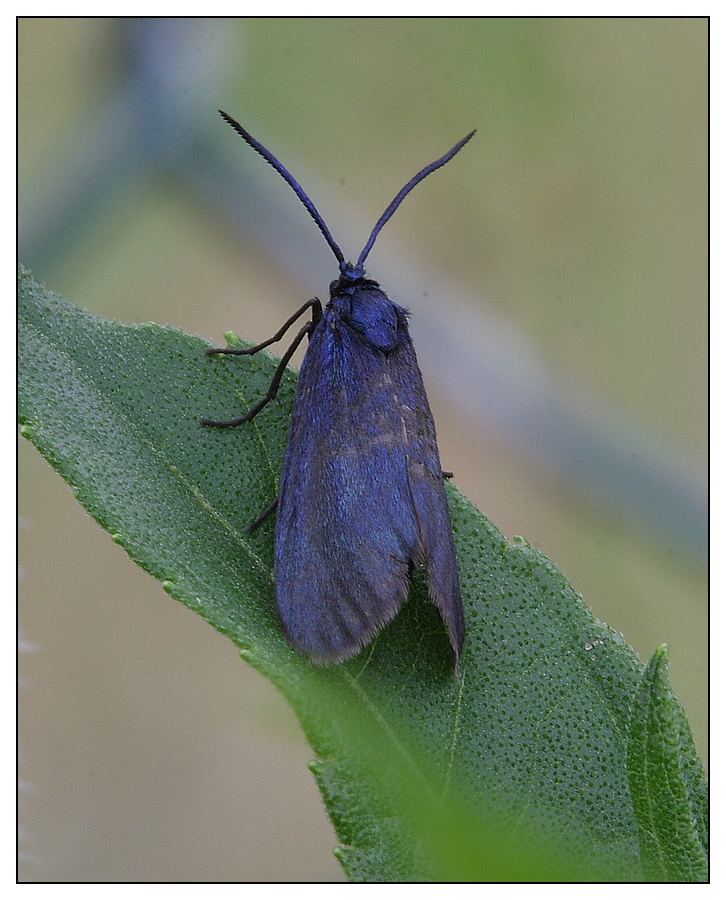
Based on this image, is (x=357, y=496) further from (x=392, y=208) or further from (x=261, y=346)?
(x=392, y=208)

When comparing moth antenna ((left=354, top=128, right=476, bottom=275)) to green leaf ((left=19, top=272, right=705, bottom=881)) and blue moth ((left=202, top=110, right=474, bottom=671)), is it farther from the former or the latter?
green leaf ((left=19, top=272, right=705, bottom=881))

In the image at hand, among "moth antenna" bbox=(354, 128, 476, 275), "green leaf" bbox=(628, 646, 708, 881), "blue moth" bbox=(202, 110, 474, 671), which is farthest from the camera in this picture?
"moth antenna" bbox=(354, 128, 476, 275)

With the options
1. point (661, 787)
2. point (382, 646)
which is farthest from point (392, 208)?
point (661, 787)

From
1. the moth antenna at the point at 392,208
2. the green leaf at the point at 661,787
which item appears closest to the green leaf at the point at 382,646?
the green leaf at the point at 661,787

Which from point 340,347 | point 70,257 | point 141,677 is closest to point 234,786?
point 141,677

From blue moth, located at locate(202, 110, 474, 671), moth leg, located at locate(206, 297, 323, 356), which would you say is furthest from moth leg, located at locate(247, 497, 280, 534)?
moth leg, located at locate(206, 297, 323, 356)

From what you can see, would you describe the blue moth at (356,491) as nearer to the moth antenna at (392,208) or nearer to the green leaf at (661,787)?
the moth antenna at (392,208)

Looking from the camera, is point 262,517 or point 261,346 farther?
point 261,346
